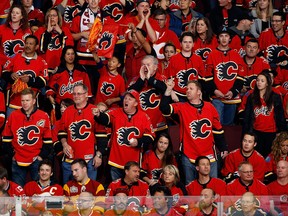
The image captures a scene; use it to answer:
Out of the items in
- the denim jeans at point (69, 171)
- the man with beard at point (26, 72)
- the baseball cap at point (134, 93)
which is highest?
the man with beard at point (26, 72)

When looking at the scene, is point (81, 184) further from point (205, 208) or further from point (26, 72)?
point (26, 72)

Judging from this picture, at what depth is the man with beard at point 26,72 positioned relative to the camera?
14.4 metres

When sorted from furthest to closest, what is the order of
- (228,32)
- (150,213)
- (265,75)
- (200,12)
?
(200,12), (228,32), (265,75), (150,213)

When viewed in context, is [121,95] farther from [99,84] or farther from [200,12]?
[200,12]

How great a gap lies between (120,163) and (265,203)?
7.85 ft

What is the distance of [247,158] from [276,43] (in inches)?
94.8

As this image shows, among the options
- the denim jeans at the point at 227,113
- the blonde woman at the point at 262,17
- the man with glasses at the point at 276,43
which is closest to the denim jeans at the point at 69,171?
the denim jeans at the point at 227,113

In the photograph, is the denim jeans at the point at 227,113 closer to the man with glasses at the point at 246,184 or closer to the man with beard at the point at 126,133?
the man with beard at the point at 126,133

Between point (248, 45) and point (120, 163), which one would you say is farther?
point (248, 45)

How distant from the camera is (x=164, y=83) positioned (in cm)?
1399

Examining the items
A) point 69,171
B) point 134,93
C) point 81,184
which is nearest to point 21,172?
point 69,171

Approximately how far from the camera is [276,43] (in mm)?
15727

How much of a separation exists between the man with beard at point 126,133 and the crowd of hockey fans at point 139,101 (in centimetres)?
1

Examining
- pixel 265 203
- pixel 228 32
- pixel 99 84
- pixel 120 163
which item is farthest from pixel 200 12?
pixel 265 203
